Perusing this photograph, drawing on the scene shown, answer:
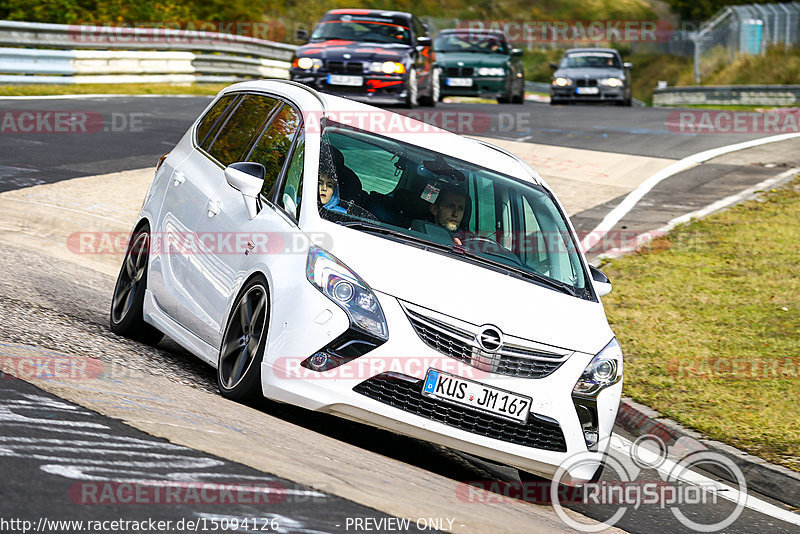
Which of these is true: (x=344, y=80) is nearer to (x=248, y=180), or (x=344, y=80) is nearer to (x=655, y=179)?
(x=655, y=179)

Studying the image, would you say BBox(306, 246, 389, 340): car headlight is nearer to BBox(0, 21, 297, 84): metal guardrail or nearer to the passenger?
the passenger

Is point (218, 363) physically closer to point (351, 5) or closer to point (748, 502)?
point (748, 502)

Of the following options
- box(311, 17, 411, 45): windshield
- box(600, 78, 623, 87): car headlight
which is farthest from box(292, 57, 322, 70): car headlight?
box(600, 78, 623, 87): car headlight

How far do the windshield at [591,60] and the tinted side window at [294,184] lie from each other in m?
27.0

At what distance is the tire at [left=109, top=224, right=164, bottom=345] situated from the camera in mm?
7767

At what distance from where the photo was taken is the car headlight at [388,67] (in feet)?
74.0

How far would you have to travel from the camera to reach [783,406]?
8500 millimetres

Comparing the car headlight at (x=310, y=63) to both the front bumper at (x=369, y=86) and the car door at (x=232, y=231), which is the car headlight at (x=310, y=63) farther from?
the car door at (x=232, y=231)

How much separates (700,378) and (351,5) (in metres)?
59.7

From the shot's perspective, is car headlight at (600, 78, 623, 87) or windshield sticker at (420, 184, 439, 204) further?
car headlight at (600, 78, 623, 87)

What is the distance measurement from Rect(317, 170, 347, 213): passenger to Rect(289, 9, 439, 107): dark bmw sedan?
15.7 metres

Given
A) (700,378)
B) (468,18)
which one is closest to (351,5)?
(468,18)

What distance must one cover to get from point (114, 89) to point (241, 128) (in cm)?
1924

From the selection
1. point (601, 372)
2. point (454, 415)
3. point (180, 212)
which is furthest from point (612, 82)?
point (454, 415)
